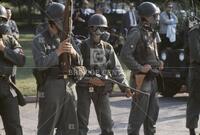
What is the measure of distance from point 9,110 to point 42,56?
0.90 metres

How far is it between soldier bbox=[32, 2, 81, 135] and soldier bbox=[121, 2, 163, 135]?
1417 millimetres

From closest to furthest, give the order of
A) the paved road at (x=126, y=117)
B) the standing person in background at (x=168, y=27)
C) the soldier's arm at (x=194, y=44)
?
the soldier's arm at (x=194, y=44)
the paved road at (x=126, y=117)
the standing person in background at (x=168, y=27)

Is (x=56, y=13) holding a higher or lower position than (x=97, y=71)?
higher

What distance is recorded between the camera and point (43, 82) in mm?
6703

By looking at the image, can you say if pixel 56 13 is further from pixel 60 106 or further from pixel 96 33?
pixel 96 33

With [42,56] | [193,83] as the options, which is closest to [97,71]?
[193,83]

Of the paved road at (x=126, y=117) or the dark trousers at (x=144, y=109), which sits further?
the paved road at (x=126, y=117)

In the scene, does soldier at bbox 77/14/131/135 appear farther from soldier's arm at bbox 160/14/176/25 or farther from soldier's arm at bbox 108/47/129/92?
soldier's arm at bbox 160/14/176/25

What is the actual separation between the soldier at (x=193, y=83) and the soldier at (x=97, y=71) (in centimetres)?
119

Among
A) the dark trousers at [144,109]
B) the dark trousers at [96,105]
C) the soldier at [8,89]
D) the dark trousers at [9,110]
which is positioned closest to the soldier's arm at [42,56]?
the soldier at [8,89]

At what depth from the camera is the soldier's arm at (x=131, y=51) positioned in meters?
7.93

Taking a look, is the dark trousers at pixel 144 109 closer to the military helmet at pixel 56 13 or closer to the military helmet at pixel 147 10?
the military helmet at pixel 147 10

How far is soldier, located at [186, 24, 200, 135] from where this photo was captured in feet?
28.3

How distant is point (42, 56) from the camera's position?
6.54 meters
